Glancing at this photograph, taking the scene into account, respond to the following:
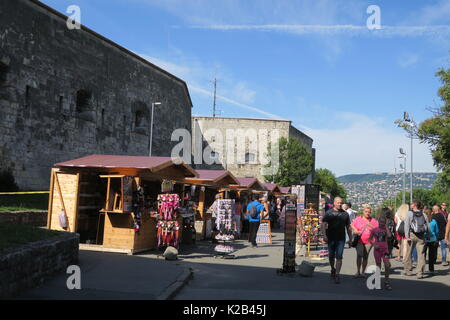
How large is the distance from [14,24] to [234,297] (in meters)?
20.0

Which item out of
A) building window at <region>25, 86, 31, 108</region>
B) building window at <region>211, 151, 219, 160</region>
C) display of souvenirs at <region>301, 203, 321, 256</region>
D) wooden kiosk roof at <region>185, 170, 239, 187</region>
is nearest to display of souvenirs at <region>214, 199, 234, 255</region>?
display of souvenirs at <region>301, 203, 321, 256</region>

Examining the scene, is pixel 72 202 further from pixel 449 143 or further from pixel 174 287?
pixel 449 143

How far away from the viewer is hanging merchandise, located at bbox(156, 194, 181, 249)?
13.4m

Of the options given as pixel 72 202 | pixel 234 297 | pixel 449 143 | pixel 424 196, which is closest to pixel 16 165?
pixel 72 202

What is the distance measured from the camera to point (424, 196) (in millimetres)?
100000

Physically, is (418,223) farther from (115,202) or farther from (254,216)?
(115,202)

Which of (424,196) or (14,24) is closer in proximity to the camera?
(14,24)

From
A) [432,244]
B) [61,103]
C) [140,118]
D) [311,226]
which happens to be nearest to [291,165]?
[140,118]

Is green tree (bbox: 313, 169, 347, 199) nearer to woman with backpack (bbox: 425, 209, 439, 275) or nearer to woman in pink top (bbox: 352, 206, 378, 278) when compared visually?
woman with backpack (bbox: 425, 209, 439, 275)

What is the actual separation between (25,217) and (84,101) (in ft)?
48.2

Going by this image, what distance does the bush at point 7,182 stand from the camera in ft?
70.0

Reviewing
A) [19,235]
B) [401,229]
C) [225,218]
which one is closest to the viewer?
[19,235]

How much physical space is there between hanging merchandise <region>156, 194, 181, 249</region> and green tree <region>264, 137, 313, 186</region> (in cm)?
3889

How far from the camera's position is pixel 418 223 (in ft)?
Result: 37.0
